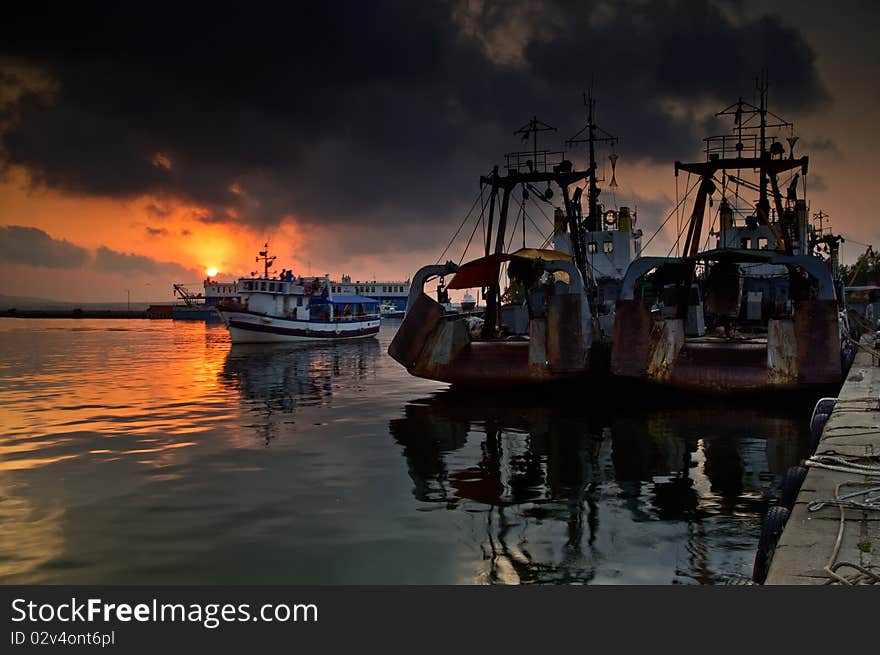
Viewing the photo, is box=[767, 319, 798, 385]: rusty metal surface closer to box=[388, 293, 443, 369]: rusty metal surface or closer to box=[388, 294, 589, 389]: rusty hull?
box=[388, 294, 589, 389]: rusty hull

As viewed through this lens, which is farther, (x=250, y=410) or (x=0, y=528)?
(x=250, y=410)

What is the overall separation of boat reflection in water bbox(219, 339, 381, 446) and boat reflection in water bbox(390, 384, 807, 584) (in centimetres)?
363

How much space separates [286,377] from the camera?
2830 cm

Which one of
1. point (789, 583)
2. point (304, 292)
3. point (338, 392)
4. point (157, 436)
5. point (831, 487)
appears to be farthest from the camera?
point (304, 292)

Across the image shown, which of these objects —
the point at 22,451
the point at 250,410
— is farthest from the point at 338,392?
the point at 22,451

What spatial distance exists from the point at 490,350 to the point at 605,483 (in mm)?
9221

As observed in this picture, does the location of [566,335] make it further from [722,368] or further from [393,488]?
[393,488]

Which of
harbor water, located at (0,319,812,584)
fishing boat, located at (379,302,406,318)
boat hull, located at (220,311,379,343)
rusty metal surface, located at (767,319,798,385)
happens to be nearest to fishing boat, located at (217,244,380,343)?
boat hull, located at (220,311,379,343)

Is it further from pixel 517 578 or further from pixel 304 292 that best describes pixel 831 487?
pixel 304 292

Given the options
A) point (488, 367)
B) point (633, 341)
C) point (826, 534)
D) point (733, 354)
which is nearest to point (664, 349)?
point (633, 341)

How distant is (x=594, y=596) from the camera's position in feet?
16.3

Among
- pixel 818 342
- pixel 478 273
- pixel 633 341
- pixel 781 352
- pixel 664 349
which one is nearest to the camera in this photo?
pixel 818 342

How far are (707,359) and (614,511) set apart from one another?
976 cm

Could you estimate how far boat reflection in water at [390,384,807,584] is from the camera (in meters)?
7.04
